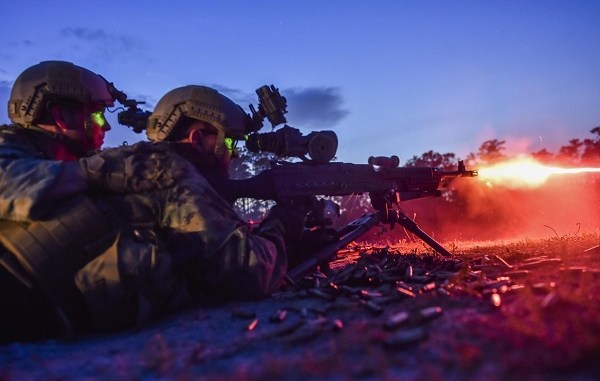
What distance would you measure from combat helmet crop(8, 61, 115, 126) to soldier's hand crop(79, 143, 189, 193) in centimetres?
175

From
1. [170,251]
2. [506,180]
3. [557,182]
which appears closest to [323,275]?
[170,251]

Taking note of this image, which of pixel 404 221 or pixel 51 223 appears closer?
pixel 51 223

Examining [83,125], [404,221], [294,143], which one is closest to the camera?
[83,125]

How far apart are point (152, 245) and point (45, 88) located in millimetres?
2847

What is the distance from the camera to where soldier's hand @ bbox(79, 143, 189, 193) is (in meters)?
3.77

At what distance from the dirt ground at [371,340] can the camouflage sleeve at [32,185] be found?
3.42 ft

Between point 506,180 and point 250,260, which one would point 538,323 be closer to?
point 250,260

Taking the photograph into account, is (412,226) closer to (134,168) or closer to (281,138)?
(281,138)

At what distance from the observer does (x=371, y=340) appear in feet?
7.75

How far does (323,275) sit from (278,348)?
2.94 m

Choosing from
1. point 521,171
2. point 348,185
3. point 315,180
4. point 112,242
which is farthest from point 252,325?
point 521,171

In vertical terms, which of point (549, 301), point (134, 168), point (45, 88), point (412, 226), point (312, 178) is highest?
point (45, 88)

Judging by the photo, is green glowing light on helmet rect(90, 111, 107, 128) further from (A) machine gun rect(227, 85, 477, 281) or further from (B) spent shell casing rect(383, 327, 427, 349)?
(B) spent shell casing rect(383, 327, 427, 349)

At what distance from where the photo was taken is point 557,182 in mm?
17641
